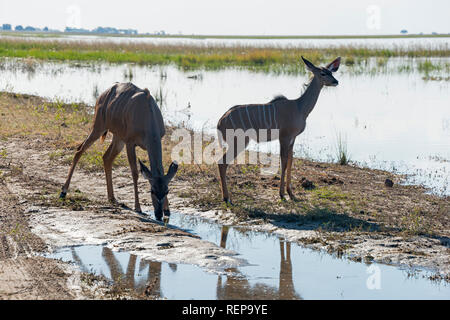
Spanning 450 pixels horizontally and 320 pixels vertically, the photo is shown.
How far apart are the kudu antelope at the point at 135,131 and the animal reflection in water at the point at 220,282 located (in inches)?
51.2

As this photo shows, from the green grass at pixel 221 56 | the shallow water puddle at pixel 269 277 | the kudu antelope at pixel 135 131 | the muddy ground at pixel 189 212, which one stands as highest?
the green grass at pixel 221 56

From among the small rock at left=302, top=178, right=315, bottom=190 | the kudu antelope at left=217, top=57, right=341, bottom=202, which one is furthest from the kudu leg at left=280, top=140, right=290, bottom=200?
the small rock at left=302, top=178, right=315, bottom=190

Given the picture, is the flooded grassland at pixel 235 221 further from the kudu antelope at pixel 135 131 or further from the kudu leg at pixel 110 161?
the kudu antelope at pixel 135 131

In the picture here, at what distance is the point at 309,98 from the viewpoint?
9.93m

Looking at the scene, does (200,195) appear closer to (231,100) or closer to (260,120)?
(260,120)

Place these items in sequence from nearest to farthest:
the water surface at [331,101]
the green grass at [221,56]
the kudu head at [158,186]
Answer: the kudu head at [158,186]
the water surface at [331,101]
the green grass at [221,56]

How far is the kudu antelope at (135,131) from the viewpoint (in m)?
8.22

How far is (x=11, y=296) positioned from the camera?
225 inches

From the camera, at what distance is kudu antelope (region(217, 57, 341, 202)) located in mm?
9305

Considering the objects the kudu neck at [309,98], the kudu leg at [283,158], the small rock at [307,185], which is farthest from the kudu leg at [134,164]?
the small rock at [307,185]

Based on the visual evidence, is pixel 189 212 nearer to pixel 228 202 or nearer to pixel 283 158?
pixel 228 202

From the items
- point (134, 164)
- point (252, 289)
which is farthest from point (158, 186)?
point (252, 289)

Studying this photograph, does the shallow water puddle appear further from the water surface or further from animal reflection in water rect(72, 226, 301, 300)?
the water surface

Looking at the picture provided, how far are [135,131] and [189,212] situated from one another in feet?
4.46
